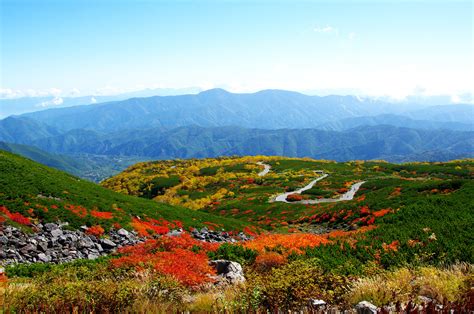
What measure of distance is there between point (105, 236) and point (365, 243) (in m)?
19.0

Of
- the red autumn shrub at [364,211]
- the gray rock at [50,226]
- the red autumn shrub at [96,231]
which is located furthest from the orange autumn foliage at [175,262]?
the red autumn shrub at [364,211]

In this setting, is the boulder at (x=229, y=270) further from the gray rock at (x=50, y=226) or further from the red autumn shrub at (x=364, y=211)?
the red autumn shrub at (x=364, y=211)

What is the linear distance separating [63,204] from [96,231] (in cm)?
578

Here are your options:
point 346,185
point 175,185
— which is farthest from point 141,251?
point 175,185

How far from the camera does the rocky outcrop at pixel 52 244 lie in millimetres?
19141

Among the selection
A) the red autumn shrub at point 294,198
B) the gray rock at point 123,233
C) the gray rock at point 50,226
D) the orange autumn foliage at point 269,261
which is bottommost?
the red autumn shrub at point 294,198

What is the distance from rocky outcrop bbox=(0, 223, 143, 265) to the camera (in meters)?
19.1

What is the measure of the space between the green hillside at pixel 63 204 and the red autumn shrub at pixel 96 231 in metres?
0.84

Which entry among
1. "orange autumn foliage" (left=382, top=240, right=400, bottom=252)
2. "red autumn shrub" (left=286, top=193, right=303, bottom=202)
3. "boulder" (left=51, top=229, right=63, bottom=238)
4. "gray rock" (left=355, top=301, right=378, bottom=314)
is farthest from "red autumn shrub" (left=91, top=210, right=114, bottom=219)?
"red autumn shrub" (left=286, top=193, right=303, bottom=202)

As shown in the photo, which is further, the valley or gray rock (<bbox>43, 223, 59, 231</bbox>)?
gray rock (<bbox>43, 223, 59, 231</bbox>)

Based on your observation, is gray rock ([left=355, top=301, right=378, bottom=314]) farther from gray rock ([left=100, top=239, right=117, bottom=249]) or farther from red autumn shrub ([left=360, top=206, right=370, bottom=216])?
red autumn shrub ([left=360, top=206, right=370, bottom=216])

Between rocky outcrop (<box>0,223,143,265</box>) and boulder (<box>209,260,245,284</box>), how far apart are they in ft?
36.0

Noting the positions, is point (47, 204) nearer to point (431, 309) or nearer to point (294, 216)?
point (431, 309)

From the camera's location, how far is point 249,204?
7412cm
